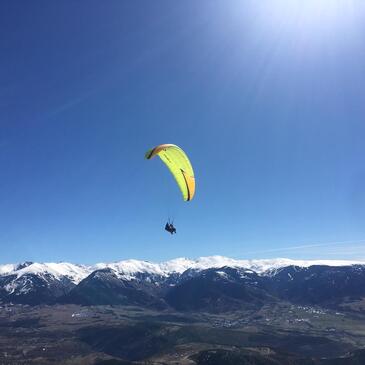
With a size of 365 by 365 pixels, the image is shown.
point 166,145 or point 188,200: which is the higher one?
point 166,145

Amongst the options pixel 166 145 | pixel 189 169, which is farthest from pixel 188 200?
pixel 166 145

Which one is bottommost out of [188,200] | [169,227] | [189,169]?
[169,227]

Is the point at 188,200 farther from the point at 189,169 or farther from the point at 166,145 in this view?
the point at 166,145

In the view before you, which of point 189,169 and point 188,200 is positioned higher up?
point 189,169

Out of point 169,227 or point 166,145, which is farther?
point 169,227
